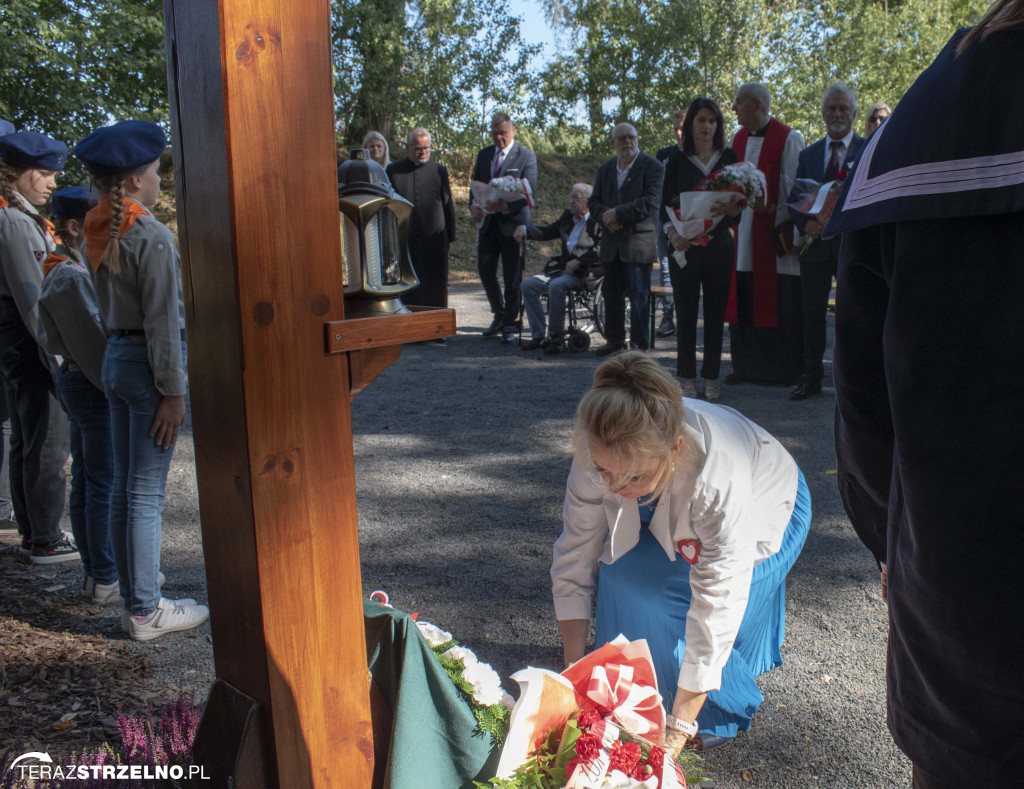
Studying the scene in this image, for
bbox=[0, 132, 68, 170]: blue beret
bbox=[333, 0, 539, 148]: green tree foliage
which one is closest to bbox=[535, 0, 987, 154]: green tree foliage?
bbox=[333, 0, 539, 148]: green tree foliage

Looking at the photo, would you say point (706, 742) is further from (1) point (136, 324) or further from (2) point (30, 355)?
(2) point (30, 355)

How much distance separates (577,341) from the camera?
27.6 ft

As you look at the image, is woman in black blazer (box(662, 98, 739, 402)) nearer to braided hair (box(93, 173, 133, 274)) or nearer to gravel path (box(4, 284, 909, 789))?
gravel path (box(4, 284, 909, 789))

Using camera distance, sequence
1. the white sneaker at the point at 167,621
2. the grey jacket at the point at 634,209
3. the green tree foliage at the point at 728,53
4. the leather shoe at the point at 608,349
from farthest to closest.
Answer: the green tree foliage at the point at 728,53
the leather shoe at the point at 608,349
the grey jacket at the point at 634,209
the white sneaker at the point at 167,621

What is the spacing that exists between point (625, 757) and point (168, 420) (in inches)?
77.6

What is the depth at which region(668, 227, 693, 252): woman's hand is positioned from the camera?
6082 millimetres

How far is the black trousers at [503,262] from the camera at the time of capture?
8.87 m

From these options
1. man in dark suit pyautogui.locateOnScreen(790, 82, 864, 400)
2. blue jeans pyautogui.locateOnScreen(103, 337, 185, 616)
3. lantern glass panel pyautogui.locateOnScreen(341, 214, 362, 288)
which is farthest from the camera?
man in dark suit pyautogui.locateOnScreen(790, 82, 864, 400)

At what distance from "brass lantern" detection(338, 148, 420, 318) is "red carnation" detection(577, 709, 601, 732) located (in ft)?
3.36

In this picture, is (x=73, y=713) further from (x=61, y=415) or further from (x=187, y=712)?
(x=61, y=415)

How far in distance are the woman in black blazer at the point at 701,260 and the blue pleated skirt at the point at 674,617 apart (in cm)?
375

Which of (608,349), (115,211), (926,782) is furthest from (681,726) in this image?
(608,349)

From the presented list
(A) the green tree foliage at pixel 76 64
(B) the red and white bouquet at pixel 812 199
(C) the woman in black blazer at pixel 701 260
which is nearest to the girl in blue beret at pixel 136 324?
(C) the woman in black blazer at pixel 701 260

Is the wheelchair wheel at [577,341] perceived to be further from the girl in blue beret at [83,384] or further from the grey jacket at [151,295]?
the grey jacket at [151,295]
